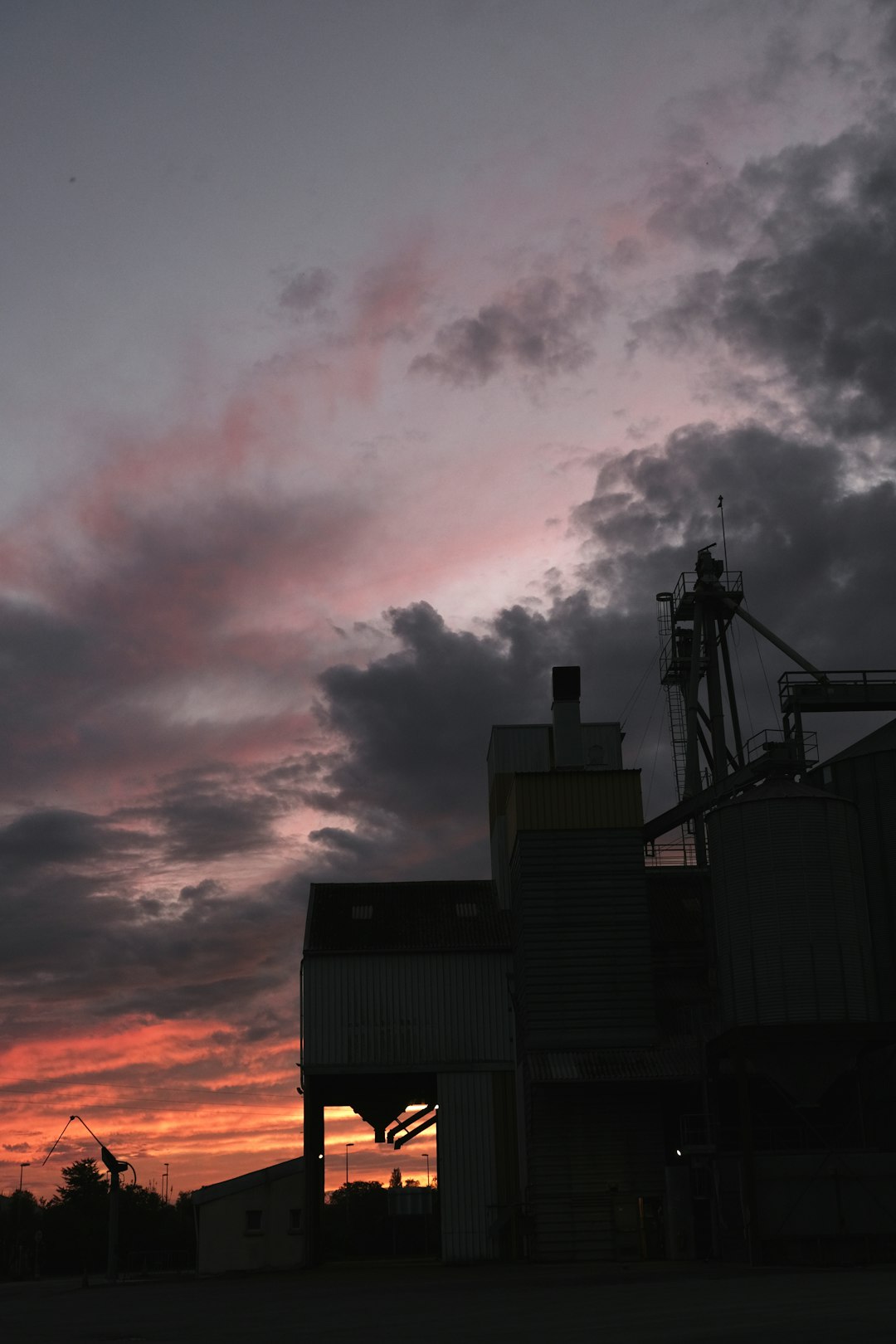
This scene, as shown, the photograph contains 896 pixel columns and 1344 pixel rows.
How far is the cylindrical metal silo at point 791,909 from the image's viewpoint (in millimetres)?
42156

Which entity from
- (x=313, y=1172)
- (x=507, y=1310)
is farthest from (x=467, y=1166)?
(x=507, y=1310)

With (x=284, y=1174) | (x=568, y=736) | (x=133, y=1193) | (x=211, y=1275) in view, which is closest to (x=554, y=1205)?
(x=284, y=1174)

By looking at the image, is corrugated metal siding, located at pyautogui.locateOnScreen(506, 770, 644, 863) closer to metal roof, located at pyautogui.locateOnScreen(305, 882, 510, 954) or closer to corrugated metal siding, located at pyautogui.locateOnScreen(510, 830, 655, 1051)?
corrugated metal siding, located at pyautogui.locateOnScreen(510, 830, 655, 1051)

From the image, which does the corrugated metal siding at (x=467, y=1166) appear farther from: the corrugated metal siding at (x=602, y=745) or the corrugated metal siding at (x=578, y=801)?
the corrugated metal siding at (x=602, y=745)

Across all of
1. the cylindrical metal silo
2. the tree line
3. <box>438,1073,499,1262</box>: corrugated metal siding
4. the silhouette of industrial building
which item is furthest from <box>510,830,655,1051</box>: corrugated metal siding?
the tree line

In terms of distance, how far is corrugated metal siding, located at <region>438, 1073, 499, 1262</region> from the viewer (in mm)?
47875

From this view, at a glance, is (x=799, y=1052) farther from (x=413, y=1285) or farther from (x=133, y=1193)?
(x=133, y=1193)

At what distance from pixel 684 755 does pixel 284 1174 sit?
30.3 m

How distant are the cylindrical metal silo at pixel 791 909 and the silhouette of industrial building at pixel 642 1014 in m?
0.08

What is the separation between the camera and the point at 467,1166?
48.6m

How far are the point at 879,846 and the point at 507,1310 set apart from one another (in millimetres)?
27854

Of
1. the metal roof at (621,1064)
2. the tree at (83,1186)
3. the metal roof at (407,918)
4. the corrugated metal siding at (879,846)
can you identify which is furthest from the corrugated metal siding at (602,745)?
the tree at (83,1186)

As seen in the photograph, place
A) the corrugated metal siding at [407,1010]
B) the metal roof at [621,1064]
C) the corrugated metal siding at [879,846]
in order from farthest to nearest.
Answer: the corrugated metal siding at [407,1010] → the corrugated metal siding at [879,846] → the metal roof at [621,1064]

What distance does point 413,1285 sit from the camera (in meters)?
36.9
